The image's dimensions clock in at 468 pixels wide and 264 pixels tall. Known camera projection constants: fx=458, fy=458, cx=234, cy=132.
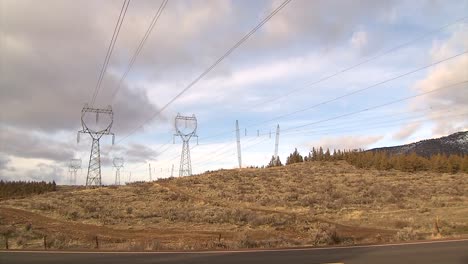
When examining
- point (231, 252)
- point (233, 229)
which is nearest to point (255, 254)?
point (231, 252)

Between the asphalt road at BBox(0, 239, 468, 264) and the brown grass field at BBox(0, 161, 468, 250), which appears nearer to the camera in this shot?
the asphalt road at BBox(0, 239, 468, 264)

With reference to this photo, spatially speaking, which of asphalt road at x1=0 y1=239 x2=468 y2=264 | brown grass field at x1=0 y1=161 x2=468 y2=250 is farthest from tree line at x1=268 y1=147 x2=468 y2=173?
asphalt road at x1=0 y1=239 x2=468 y2=264

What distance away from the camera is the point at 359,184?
72.0 m

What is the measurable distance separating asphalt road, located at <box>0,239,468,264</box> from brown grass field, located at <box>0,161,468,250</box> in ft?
12.6

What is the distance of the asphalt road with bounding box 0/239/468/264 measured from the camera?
48.7ft

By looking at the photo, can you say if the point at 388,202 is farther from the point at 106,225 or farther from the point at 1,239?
the point at 1,239

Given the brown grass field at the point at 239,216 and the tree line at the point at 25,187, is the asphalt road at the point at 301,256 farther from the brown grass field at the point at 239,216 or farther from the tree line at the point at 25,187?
the tree line at the point at 25,187

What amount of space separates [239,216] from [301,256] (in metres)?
25.8

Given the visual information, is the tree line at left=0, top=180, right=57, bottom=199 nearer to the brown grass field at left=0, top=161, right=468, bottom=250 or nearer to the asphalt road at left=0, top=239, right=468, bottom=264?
the brown grass field at left=0, top=161, right=468, bottom=250

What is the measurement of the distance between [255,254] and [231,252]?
1241mm

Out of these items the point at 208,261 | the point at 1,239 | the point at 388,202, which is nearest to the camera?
the point at 208,261

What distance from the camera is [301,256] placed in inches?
645

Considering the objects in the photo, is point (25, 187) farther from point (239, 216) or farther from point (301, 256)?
point (301, 256)

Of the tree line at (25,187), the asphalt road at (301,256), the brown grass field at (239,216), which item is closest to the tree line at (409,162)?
the brown grass field at (239,216)
